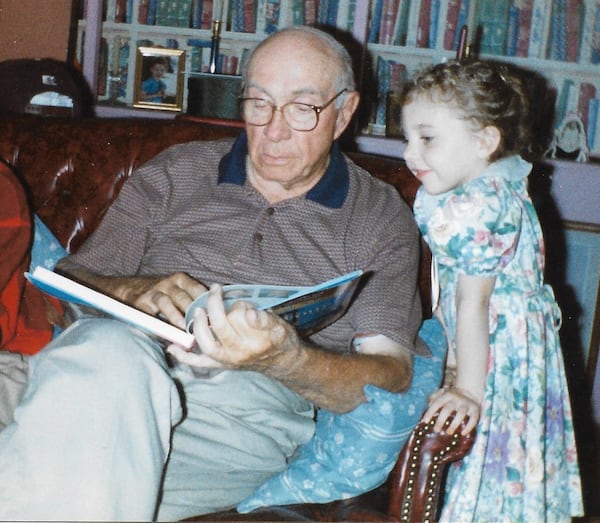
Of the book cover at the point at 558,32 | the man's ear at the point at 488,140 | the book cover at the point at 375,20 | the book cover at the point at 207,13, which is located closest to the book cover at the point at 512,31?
the book cover at the point at 558,32

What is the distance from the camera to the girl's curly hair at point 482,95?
1.47m

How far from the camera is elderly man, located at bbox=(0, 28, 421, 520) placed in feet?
3.41

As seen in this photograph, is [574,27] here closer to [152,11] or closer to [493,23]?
[493,23]

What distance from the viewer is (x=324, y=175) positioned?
174 cm

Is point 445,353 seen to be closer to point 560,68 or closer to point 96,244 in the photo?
point 96,244

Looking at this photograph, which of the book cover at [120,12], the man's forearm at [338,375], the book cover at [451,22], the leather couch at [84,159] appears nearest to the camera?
the man's forearm at [338,375]

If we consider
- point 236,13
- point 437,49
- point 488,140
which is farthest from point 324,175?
point 236,13

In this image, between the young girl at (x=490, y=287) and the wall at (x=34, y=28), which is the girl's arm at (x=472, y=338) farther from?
the wall at (x=34, y=28)

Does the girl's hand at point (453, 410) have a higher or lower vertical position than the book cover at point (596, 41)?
lower

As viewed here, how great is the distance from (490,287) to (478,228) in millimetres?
125

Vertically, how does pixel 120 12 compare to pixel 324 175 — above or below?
above

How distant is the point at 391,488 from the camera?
141cm

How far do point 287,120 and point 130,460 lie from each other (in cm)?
87

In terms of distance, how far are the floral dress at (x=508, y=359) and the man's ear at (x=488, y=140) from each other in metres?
0.03
